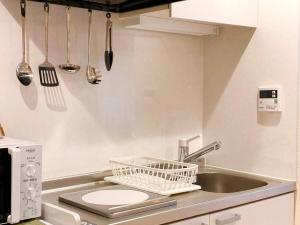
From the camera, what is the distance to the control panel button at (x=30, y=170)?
1258 millimetres

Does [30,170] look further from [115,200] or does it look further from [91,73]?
[91,73]

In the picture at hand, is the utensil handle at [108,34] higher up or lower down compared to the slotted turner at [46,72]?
higher up

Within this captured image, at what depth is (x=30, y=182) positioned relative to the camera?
1.27 meters

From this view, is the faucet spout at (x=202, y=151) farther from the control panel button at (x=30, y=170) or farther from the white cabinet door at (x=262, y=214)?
the control panel button at (x=30, y=170)

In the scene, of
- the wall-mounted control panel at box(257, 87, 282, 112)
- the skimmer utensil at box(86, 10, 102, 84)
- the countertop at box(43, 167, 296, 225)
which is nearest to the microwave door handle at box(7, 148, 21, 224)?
the countertop at box(43, 167, 296, 225)

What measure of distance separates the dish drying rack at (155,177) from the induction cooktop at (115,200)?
0.06m

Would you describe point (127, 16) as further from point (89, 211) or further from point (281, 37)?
point (89, 211)

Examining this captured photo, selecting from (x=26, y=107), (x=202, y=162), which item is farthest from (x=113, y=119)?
(x=202, y=162)

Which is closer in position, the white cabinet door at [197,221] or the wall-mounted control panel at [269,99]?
the white cabinet door at [197,221]

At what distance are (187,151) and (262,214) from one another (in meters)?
0.49

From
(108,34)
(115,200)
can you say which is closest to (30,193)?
(115,200)

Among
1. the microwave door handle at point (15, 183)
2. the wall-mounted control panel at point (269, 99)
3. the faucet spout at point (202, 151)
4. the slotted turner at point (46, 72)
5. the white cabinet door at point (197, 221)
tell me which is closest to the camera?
the microwave door handle at point (15, 183)

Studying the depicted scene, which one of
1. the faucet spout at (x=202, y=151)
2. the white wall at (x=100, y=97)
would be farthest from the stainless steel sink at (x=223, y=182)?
the white wall at (x=100, y=97)

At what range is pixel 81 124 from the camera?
1.76 meters
